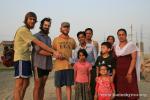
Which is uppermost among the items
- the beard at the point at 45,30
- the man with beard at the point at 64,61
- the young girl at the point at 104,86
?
the beard at the point at 45,30

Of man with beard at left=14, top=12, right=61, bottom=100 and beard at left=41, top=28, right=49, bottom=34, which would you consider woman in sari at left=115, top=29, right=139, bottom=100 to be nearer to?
beard at left=41, top=28, right=49, bottom=34

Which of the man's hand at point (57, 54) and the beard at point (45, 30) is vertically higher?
the beard at point (45, 30)

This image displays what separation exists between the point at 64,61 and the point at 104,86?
1.03m

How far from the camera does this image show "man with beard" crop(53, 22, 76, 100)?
7.07 metres

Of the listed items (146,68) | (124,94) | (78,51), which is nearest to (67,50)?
(78,51)

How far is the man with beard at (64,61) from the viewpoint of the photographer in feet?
23.2

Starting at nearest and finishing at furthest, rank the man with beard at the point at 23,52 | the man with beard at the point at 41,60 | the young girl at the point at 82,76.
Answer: the man with beard at the point at 23,52
the man with beard at the point at 41,60
the young girl at the point at 82,76

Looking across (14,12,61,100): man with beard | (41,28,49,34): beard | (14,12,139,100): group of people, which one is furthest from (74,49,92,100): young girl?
(14,12,61,100): man with beard

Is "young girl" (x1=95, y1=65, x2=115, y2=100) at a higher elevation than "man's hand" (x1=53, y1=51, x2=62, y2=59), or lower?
lower

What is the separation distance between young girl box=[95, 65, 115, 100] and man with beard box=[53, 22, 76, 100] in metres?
0.65

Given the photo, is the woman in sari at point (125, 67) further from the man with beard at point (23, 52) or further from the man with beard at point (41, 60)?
the man with beard at point (23, 52)

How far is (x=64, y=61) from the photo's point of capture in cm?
709

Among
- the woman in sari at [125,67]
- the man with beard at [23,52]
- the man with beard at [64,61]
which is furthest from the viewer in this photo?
the man with beard at [64,61]

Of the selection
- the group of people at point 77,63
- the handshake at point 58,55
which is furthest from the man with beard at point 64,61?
the handshake at point 58,55
